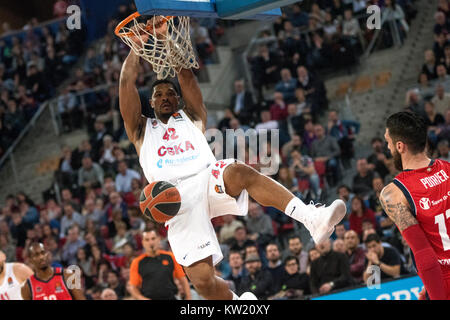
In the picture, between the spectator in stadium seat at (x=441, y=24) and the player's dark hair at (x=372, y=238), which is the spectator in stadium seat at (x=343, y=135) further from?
the player's dark hair at (x=372, y=238)

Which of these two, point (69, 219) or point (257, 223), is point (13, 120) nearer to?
point (69, 219)

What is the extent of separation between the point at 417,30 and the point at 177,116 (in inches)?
319

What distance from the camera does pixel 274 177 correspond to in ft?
35.3

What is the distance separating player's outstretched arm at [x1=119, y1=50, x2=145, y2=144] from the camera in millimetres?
5773

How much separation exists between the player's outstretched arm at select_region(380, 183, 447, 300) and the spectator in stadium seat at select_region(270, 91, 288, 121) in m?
7.80

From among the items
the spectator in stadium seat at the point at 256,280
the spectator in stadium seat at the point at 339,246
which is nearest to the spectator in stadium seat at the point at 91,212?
the spectator in stadium seat at the point at 256,280

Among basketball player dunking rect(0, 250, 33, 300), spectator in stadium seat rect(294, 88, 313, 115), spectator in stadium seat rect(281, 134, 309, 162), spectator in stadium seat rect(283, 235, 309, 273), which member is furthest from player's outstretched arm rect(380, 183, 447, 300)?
spectator in stadium seat rect(294, 88, 313, 115)

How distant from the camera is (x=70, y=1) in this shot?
18.2m

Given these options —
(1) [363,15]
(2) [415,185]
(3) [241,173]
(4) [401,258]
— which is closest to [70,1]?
(1) [363,15]

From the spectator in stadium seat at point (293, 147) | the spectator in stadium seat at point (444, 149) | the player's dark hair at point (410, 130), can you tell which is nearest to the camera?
the player's dark hair at point (410, 130)

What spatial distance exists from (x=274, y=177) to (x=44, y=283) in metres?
4.22

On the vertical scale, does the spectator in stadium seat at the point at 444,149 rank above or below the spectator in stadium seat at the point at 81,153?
below

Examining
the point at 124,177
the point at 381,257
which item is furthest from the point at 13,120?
the point at 381,257

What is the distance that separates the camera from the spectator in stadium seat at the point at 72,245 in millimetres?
11641
